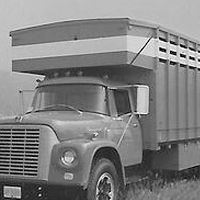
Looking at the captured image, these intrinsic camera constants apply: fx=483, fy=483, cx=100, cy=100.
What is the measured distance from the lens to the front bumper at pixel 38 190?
641 cm

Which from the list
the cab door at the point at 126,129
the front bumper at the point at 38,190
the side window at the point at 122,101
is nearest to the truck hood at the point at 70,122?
the cab door at the point at 126,129

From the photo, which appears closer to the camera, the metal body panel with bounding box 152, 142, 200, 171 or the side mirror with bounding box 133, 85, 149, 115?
the side mirror with bounding box 133, 85, 149, 115

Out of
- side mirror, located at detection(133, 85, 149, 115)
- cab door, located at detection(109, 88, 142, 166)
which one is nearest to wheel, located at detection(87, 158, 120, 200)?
cab door, located at detection(109, 88, 142, 166)

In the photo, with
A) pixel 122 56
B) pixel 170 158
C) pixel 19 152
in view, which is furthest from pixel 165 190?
pixel 19 152

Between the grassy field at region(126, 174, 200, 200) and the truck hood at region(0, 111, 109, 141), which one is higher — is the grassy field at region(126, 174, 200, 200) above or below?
below

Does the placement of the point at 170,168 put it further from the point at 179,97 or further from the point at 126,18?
the point at 126,18

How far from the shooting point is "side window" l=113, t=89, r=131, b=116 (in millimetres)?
7887

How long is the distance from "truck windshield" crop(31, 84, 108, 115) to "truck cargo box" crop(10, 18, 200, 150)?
0.44m

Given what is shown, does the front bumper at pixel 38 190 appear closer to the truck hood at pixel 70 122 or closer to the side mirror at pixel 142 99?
the truck hood at pixel 70 122

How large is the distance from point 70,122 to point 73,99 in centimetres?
97

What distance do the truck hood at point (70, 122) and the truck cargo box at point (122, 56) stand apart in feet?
3.42

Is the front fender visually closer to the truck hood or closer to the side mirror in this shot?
the truck hood

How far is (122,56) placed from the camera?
301 inches

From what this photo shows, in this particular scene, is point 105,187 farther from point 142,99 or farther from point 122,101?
point 122,101
